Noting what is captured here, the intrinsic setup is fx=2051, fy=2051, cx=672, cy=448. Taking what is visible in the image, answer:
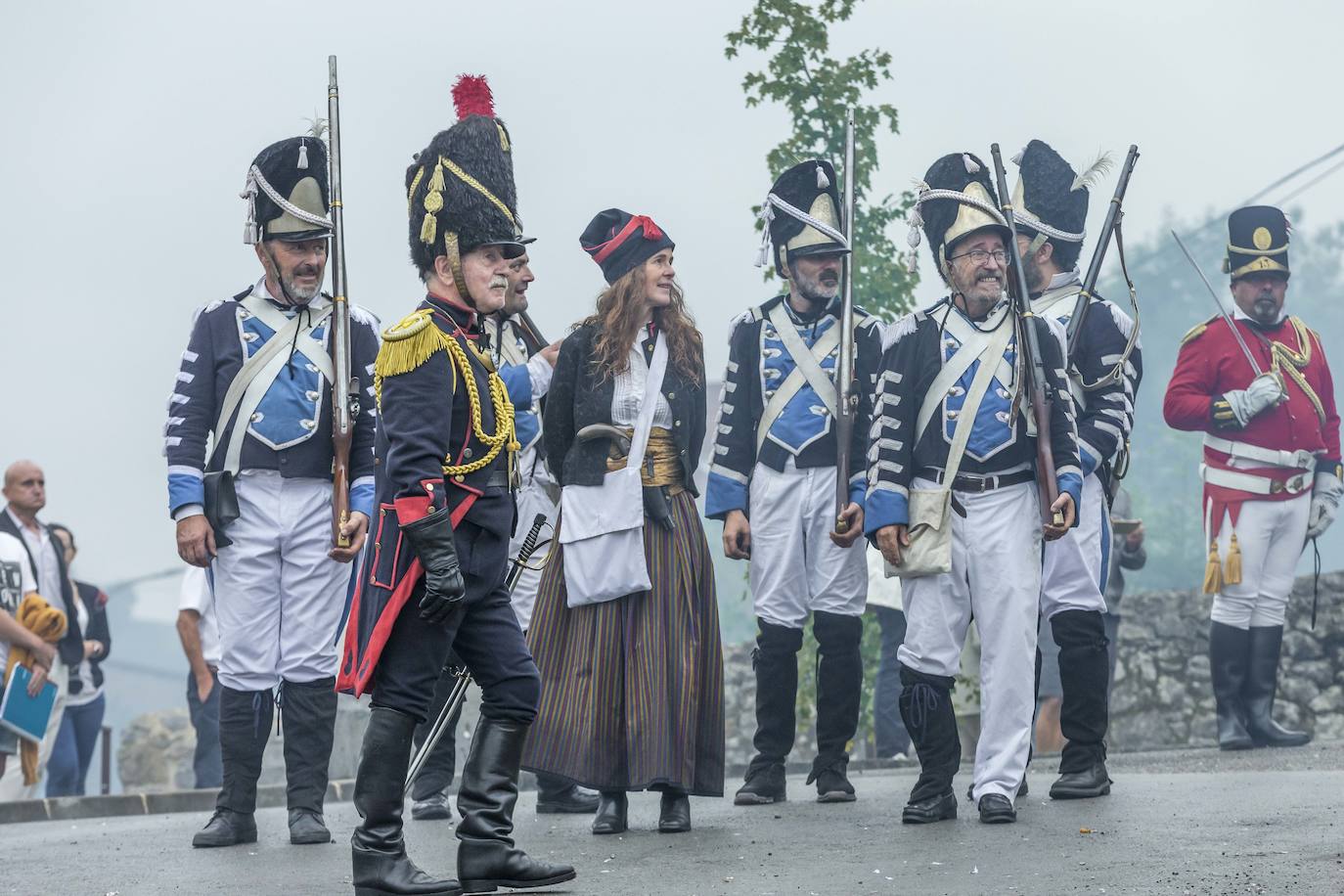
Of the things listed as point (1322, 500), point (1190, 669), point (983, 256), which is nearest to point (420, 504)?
point (983, 256)

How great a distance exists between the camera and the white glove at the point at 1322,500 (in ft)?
33.7

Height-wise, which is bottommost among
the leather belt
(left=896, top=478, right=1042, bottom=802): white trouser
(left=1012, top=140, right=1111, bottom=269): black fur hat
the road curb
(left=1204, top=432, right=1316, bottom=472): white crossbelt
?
the road curb

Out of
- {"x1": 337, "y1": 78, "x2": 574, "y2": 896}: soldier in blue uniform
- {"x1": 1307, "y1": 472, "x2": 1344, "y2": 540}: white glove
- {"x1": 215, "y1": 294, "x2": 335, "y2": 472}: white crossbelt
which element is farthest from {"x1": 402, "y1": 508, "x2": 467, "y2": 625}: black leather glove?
{"x1": 1307, "y1": 472, "x2": 1344, "y2": 540}: white glove

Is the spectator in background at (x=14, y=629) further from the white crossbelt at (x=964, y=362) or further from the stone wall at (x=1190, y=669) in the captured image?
the stone wall at (x=1190, y=669)

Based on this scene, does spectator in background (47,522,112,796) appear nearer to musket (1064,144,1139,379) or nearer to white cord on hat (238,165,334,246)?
white cord on hat (238,165,334,246)

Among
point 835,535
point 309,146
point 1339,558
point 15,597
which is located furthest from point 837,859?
point 1339,558

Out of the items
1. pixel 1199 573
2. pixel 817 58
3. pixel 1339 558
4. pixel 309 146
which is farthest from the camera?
pixel 1339 558

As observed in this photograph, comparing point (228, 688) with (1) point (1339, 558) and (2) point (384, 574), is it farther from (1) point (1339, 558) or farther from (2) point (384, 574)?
(1) point (1339, 558)

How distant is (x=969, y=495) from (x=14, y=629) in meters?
5.62

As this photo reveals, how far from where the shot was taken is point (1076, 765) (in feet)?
24.0

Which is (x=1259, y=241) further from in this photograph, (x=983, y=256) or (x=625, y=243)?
(x=625, y=243)

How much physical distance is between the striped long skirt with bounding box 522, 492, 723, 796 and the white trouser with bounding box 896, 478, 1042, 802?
2.35 ft

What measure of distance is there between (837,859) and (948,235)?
247 centimetres

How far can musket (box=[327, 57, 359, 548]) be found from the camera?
23.2ft
